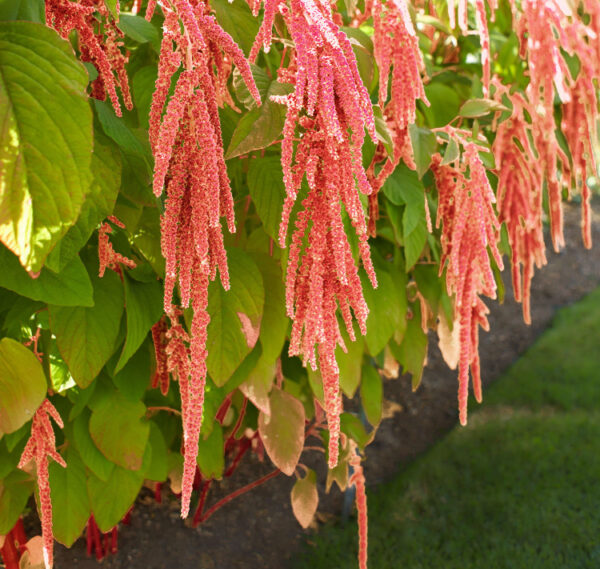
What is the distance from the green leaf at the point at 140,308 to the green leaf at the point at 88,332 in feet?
0.09

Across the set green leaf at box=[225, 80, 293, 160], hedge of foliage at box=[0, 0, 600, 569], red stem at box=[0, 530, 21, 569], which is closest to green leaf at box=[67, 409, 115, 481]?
hedge of foliage at box=[0, 0, 600, 569]

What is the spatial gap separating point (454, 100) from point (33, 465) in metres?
1.08

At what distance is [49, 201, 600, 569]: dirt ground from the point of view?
63.9 inches

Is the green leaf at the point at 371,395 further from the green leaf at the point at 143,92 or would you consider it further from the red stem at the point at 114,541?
the green leaf at the point at 143,92

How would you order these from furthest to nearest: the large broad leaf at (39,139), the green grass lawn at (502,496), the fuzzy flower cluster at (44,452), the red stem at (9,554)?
the green grass lawn at (502,496), the red stem at (9,554), the fuzzy flower cluster at (44,452), the large broad leaf at (39,139)

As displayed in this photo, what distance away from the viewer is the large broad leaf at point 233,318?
3.13 feet

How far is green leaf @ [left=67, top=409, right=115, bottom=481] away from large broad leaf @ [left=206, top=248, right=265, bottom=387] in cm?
35

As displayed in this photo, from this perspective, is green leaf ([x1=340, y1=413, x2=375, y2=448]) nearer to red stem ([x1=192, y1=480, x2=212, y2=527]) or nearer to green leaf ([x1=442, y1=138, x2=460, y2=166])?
red stem ([x1=192, y1=480, x2=212, y2=527])

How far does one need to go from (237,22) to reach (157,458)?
802mm

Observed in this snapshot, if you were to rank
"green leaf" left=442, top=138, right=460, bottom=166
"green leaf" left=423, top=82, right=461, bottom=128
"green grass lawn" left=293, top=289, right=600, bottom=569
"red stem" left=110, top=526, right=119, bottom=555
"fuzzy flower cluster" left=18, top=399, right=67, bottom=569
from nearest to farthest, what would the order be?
"fuzzy flower cluster" left=18, top=399, right=67, bottom=569, "green leaf" left=442, top=138, right=460, bottom=166, "green leaf" left=423, top=82, right=461, bottom=128, "red stem" left=110, top=526, right=119, bottom=555, "green grass lawn" left=293, top=289, right=600, bottom=569

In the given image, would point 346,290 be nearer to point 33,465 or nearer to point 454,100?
point 33,465

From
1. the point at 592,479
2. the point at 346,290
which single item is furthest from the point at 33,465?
the point at 592,479

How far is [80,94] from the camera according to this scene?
56cm

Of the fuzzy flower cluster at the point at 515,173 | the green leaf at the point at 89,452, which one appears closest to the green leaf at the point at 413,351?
the fuzzy flower cluster at the point at 515,173
